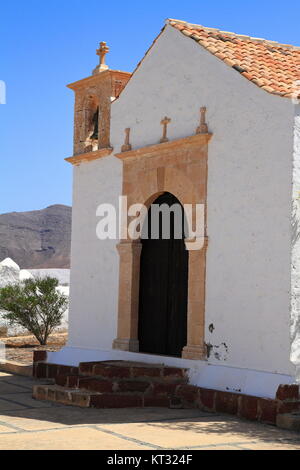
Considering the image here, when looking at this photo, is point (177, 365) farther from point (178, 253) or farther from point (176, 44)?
point (176, 44)

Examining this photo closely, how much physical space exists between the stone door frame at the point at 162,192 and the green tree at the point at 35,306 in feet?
18.1

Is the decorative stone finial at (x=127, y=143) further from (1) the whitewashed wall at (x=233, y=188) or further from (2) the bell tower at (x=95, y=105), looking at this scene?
(2) the bell tower at (x=95, y=105)

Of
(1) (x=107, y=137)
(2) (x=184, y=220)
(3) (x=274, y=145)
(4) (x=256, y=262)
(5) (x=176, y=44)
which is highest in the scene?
(5) (x=176, y=44)

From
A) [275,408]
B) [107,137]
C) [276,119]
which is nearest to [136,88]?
[107,137]

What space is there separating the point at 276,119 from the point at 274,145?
32 centimetres

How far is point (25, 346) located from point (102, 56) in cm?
687

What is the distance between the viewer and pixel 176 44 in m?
11.1

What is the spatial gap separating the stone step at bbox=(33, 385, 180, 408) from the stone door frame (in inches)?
32.1

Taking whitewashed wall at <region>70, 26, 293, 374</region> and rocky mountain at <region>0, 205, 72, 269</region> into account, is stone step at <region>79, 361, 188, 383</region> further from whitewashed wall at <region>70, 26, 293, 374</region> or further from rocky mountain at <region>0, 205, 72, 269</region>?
rocky mountain at <region>0, 205, 72, 269</region>

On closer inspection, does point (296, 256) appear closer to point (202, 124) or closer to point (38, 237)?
point (202, 124)

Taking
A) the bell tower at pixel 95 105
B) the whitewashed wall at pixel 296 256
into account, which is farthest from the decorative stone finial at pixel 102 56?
the whitewashed wall at pixel 296 256

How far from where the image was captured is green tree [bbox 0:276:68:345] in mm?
16812

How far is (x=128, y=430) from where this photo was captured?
7809 mm

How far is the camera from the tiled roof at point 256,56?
9547mm
